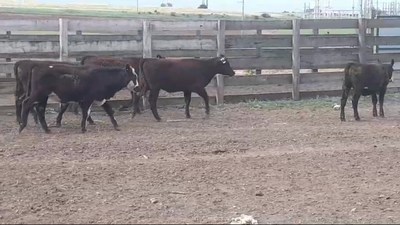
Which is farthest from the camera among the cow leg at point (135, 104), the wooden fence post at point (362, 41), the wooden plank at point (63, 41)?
the wooden fence post at point (362, 41)

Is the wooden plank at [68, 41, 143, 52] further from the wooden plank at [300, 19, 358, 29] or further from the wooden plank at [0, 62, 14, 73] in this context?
the wooden plank at [300, 19, 358, 29]

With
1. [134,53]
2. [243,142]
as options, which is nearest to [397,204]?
[243,142]

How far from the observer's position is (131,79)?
11008 millimetres

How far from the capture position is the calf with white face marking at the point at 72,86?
1002 centimetres

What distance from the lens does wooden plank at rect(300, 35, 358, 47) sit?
14.4 meters

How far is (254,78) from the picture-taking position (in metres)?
13.9

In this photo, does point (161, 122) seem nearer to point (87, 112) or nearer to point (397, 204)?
point (87, 112)

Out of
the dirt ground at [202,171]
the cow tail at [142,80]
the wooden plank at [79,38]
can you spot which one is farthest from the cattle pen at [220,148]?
the cow tail at [142,80]

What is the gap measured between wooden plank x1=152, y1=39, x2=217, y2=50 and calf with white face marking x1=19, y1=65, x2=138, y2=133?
2539 millimetres

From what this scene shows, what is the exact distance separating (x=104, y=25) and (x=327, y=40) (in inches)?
194

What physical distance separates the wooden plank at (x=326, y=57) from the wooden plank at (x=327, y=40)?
16cm

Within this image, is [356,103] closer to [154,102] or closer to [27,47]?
[154,102]

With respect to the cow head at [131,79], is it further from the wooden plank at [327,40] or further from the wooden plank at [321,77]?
the wooden plank at [327,40]

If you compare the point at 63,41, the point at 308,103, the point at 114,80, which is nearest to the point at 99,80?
the point at 114,80
